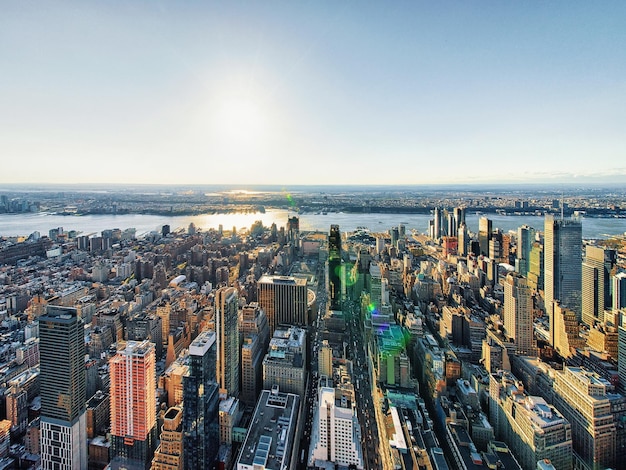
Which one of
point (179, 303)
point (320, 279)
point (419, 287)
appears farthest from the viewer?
point (320, 279)

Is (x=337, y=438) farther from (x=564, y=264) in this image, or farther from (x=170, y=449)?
(x=564, y=264)

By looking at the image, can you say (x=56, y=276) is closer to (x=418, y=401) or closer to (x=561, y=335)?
(x=418, y=401)

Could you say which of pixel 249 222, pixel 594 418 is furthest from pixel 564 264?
pixel 249 222

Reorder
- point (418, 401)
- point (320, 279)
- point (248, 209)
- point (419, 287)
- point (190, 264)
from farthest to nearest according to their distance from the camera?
1. point (248, 209)
2. point (190, 264)
3. point (320, 279)
4. point (419, 287)
5. point (418, 401)

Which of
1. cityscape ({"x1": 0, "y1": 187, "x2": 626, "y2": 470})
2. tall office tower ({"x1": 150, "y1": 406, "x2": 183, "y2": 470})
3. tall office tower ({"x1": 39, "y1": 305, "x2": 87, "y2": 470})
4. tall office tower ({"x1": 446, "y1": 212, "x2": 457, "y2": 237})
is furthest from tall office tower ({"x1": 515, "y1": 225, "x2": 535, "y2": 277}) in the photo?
tall office tower ({"x1": 39, "y1": 305, "x2": 87, "y2": 470})

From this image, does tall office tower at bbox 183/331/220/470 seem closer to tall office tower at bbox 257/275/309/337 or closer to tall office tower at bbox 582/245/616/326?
tall office tower at bbox 257/275/309/337

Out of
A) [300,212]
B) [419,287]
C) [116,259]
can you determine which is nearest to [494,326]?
[419,287]

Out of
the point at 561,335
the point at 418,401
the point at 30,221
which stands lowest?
the point at 418,401

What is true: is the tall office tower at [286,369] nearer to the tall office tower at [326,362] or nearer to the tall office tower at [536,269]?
the tall office tower at [326,362]
